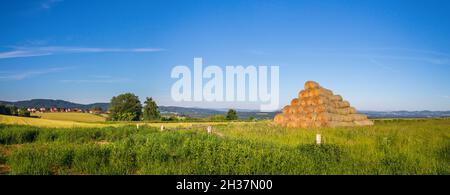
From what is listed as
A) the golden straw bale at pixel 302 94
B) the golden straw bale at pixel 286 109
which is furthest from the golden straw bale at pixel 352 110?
the golden straw bale at pixel 286 109

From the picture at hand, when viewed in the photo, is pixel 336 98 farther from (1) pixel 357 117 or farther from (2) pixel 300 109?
(2) pixel 300 109

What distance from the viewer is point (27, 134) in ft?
65.6

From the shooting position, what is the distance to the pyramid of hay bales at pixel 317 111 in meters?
26.5

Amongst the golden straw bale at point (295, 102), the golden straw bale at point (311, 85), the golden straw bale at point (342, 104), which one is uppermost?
the golden straw bale at point (311, 85)

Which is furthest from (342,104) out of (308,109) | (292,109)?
(292,109)

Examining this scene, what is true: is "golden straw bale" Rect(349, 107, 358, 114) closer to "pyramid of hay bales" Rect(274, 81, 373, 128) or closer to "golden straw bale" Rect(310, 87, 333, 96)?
"pyramid of hay bales" Rect(274, 81, 373, 128)

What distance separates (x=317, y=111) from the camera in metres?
27.2

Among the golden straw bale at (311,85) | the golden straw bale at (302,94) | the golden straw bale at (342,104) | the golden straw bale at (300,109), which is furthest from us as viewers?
the golden straw bale at (302,94)

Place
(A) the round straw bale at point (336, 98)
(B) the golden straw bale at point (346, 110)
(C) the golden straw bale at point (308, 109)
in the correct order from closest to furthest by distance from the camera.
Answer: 1. (C) the golden straw bale at point (308, 109)
2. (B) the golden straw bale at point (346, 110)
3. (A) the round straw bale at point (336, 98)

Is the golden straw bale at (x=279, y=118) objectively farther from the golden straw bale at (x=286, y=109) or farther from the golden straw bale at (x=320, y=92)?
the golden straw bale at (x=320, y=92)
